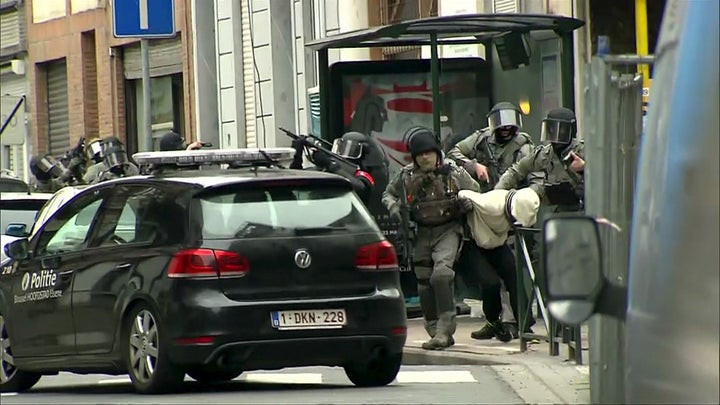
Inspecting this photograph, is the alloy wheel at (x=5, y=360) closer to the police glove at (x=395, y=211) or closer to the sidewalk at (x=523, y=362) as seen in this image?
the sidewalk at (x=523, y=362)

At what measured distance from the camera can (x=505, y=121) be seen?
16344 millimetres

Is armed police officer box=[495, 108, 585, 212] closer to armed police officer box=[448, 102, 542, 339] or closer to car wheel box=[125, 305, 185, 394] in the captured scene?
armed police officer box=[448, 102, 542, 339]

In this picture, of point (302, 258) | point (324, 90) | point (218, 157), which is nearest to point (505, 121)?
point (324, 90)

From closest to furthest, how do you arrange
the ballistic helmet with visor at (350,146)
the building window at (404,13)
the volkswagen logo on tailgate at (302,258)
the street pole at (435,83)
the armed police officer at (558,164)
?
1. the volkswagen logo on tailgate at (302,258)
2. the armed police officer at (558,164)
3. the ballistic helmet with visor at (350,146)
4. the street pole at (435,83)
5. the building window at (404,13)

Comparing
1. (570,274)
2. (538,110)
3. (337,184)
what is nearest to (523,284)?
(337,184)

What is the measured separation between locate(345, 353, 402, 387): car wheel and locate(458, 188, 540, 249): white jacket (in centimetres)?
296

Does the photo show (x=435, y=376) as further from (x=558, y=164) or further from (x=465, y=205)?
A: (x=558, y=164)

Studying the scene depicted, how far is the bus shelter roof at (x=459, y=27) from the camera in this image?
17.0 meters

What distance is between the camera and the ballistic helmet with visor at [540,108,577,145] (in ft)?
49.9

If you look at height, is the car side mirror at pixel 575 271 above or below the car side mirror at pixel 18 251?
above

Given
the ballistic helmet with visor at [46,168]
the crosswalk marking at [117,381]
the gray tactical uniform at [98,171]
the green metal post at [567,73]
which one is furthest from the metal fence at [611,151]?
the ballistic helmet with visor at [46,168]

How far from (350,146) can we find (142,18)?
82.4 inches

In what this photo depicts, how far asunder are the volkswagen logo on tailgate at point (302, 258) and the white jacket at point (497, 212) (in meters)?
3.55

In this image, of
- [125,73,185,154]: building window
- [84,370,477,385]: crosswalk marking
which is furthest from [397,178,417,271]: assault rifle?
[125,73,185,154]: building window
